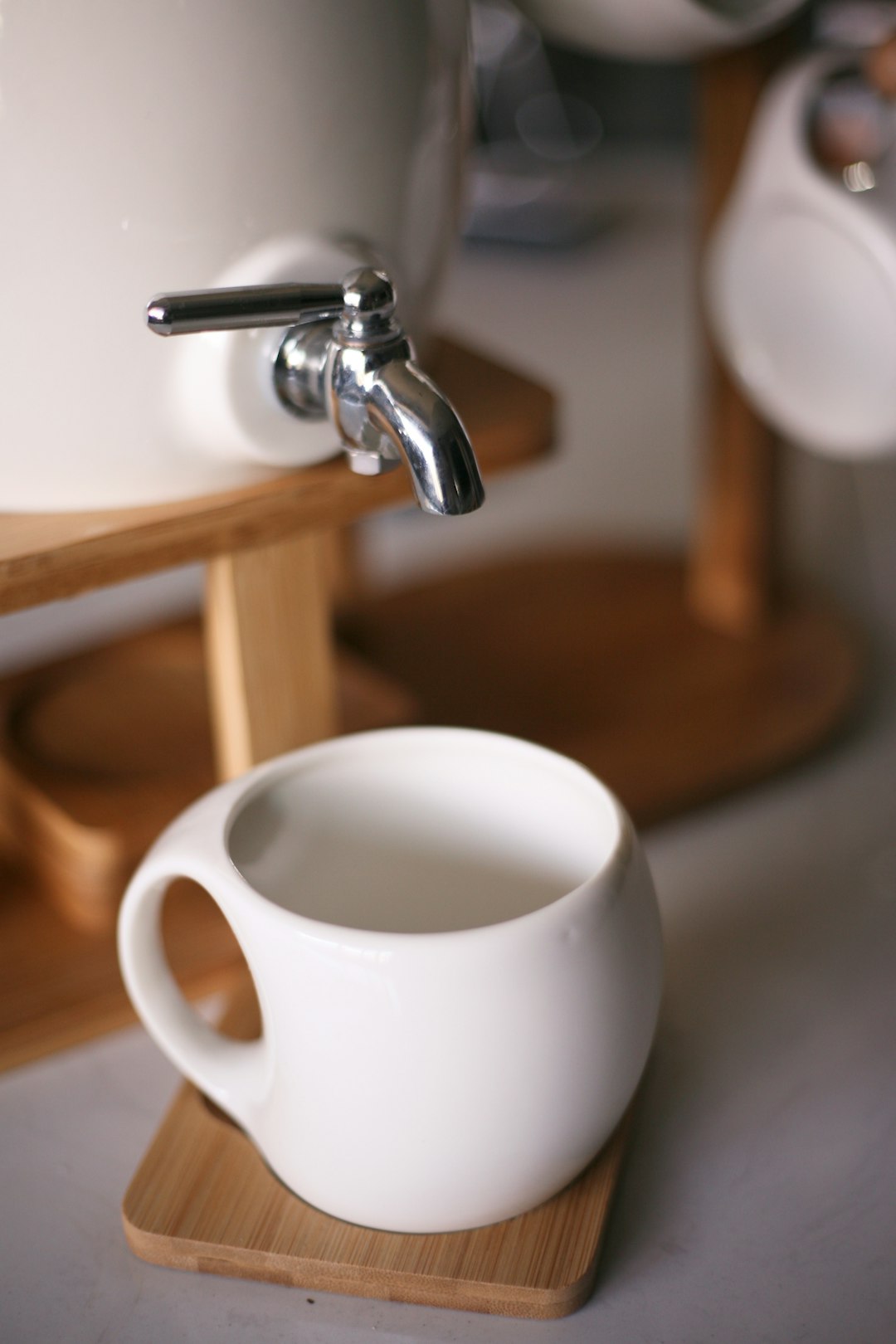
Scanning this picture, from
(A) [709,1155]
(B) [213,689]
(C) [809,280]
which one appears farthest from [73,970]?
(C) [809,280]

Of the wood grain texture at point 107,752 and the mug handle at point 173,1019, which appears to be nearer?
the mug handle at point 173,1019

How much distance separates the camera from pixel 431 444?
293mm

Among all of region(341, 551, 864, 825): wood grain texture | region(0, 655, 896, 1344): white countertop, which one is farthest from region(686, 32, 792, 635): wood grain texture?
region(0, 655, 896, 1344): white countertop

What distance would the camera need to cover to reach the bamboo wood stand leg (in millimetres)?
399

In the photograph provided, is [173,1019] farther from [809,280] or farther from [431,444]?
[809,280]

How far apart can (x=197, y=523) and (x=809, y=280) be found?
26cm

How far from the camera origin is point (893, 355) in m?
0.47

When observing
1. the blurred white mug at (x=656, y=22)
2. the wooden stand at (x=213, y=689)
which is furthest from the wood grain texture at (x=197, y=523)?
the blurred white mug at (x=656, y=22)

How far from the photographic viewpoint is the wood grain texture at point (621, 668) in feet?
1.74

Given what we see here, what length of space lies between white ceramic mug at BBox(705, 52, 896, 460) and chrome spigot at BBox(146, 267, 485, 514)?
0.22 meters

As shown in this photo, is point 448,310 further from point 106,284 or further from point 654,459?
point 106,284

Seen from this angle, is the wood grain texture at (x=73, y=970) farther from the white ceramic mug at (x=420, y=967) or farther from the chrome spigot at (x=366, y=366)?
the chrome spigot at (x=366, y=366)

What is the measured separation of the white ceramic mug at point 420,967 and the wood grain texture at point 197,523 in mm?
59

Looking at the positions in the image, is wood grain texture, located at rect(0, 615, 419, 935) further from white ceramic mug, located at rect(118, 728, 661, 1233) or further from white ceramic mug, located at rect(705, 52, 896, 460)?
white ceramic mug, located at rect(705, 52, 896, 460)
